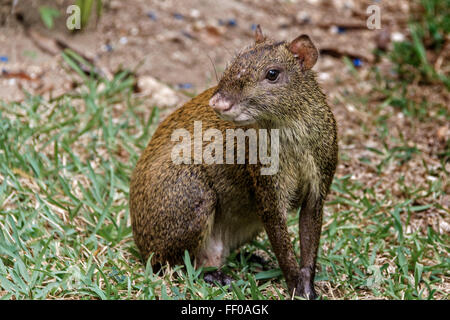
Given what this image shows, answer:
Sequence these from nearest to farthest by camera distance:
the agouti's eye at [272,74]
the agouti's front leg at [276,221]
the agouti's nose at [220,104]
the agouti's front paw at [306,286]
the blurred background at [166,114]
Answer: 1. the agouti's nose at [220,104]
2. the agouti's eye at [272,74]
3. the agouti's front leg at [276,221]
4. the agouti's front paw at [306,286]
5. the blurred background at [166,114]

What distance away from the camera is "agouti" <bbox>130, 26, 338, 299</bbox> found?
3668mm

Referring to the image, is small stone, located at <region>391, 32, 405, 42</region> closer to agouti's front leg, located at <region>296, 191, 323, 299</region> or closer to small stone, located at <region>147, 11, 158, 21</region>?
small stone, located at <region>147, 11, 158, 21</region>

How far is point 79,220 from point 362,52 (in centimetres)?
452

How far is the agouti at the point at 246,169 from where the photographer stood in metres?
3.67

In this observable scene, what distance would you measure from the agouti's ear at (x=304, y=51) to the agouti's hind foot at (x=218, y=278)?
5.26ft

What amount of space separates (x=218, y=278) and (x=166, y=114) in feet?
8.55

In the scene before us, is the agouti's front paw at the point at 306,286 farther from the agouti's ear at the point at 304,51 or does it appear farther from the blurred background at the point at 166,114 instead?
the agouti's ear at the point at 304,51

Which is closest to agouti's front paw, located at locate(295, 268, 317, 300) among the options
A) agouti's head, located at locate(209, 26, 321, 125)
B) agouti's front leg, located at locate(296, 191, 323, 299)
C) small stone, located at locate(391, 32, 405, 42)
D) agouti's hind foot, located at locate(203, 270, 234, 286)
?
agouti's front leg, located at locate(296, 191, 323, 299)

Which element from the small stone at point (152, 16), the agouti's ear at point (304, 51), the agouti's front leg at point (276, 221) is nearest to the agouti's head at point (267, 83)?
the agouti's ear at point (304, 51)

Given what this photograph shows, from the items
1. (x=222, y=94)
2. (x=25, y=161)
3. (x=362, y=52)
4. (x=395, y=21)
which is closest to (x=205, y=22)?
(x=362, y=52)

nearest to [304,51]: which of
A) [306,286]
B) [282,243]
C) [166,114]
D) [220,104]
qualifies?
[220,104]

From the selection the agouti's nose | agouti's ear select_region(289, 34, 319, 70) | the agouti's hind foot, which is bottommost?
the agouti's hind foot

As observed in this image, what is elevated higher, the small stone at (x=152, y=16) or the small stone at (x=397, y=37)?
the small stone at (x=152, y=16)

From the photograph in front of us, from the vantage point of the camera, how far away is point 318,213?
4.14 metres
